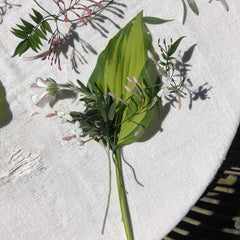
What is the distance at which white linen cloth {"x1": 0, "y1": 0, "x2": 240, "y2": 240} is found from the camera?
0.58 m

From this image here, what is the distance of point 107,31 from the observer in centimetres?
59

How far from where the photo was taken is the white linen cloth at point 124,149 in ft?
1.90

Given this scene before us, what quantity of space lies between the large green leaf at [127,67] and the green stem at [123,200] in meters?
0.04

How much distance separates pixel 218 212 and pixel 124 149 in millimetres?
356

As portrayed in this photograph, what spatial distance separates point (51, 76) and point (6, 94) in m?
0.09

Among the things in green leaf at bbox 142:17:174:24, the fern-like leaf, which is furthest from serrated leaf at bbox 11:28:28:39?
Result: green leaf at bbox 142:17:174:24

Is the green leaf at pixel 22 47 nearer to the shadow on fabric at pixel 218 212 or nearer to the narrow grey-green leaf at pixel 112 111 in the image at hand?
the narrow grey-green leaf at pixel 112 111

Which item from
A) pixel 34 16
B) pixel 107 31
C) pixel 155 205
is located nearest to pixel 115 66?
pixel 107 31

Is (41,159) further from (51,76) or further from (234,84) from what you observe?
(234,84)

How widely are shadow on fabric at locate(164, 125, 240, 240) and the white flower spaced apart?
0.45m

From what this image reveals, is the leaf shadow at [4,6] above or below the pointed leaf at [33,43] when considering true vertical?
above

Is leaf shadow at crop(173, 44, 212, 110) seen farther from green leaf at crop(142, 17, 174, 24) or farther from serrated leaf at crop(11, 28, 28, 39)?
serrated leaf at crop(11, 28, 28, 39)

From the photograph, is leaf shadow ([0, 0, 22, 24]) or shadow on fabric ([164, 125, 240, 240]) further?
shadow on fabric ([164, 125, 240, 240])

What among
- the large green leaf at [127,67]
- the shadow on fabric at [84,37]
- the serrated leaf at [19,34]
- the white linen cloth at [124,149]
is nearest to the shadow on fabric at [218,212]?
the white linen cloth at [124,149]
